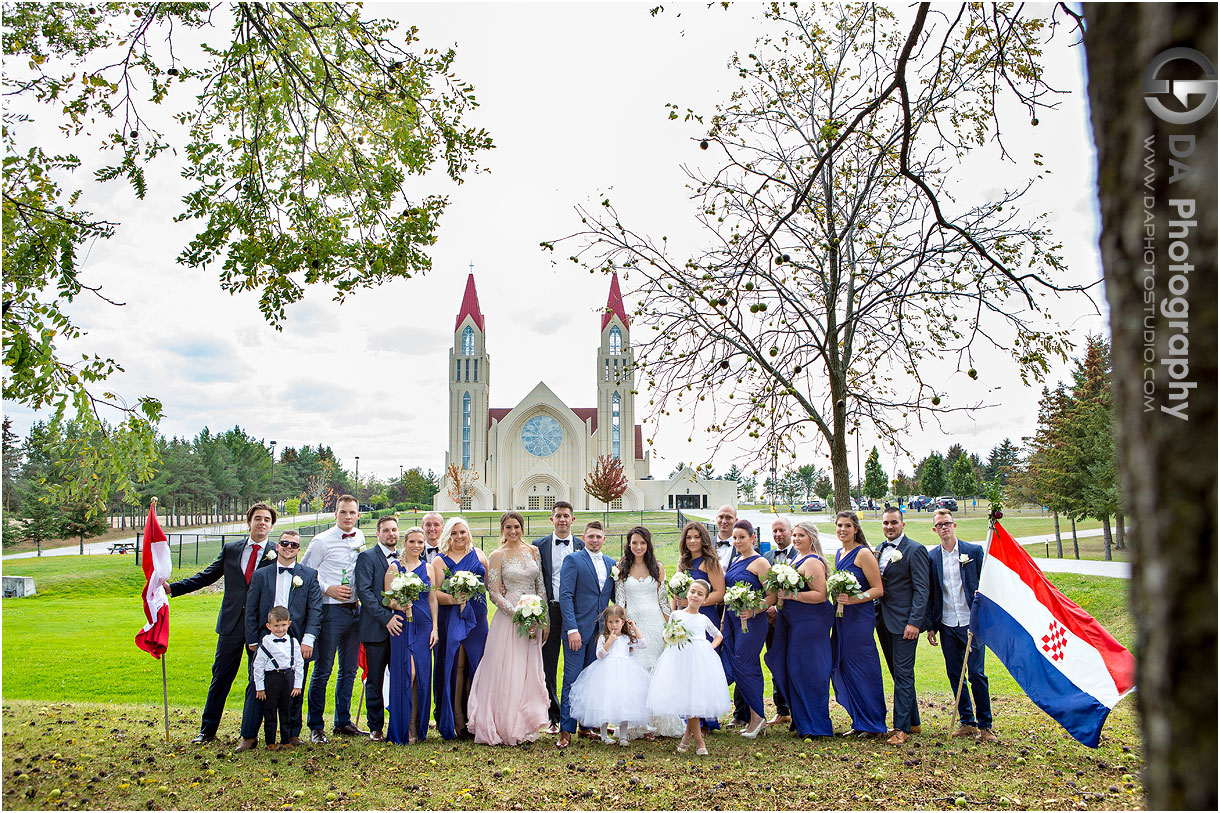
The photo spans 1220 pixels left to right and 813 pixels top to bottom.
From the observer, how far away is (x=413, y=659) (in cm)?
738

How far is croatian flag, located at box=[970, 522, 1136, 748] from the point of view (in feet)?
21.0

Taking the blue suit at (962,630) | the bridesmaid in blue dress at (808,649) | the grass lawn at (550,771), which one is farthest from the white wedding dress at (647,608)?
the blue suit at (962,630)

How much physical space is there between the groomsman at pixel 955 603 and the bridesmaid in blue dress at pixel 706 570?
2.12 metres

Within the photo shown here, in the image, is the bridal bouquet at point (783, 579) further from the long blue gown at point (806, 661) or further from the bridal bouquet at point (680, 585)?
the bridal bouquet at point (680, 585)

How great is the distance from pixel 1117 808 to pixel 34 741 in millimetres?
8808

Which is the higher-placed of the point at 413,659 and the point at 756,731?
the point at 413,659

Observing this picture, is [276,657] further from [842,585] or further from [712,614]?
[842,585]

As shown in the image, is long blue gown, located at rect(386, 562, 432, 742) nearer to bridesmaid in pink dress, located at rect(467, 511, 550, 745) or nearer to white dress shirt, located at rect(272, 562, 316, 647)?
bridesmaid in pink dress, located at rect(467, 511, 550, 745)

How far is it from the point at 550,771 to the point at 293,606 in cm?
294

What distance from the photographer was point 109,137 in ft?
22.0

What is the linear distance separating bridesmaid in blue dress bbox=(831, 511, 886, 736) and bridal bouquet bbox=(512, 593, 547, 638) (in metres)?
3.03

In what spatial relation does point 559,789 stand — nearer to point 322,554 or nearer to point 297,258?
point 322,554

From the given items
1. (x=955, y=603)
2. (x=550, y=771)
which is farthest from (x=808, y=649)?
(x=550, y=771)

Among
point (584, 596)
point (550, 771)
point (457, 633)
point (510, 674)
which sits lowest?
point (550, 771)
